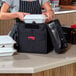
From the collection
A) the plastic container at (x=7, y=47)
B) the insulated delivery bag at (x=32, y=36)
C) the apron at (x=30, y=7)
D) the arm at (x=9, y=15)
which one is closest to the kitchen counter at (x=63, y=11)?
the apron at (x=30, y=7)

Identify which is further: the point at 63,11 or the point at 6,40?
the point at 63,11

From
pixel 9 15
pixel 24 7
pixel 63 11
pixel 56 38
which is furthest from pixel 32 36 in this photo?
pixel 63 11

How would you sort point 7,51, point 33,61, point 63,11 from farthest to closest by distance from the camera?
1. point 63,11
2. point 7,51
3. point 33,61

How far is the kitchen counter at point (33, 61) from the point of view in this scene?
1.52m

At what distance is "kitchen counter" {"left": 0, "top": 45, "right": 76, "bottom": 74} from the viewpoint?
152cm

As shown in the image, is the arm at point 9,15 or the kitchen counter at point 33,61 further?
the arm at point 9,15

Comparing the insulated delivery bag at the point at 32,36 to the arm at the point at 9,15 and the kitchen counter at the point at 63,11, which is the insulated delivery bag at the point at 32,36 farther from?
the kitchen counter at the point at 63,11

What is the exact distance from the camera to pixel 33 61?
1.66 metres

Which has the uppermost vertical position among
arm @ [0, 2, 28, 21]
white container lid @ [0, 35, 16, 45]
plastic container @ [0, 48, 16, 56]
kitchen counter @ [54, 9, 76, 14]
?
arm @ [0, 2, 28, 21]

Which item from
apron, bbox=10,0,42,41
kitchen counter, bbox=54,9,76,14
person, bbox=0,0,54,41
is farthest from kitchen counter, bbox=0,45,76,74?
kitchen counter, bbox=54,9,76,14

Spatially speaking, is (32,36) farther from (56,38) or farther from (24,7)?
(24,7)

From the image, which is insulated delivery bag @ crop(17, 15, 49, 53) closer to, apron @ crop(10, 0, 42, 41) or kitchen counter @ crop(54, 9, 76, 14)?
apron @ crop(10, 0, 42, 41)

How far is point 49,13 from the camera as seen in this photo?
2.07 meters

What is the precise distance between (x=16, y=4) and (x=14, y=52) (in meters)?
0.57
